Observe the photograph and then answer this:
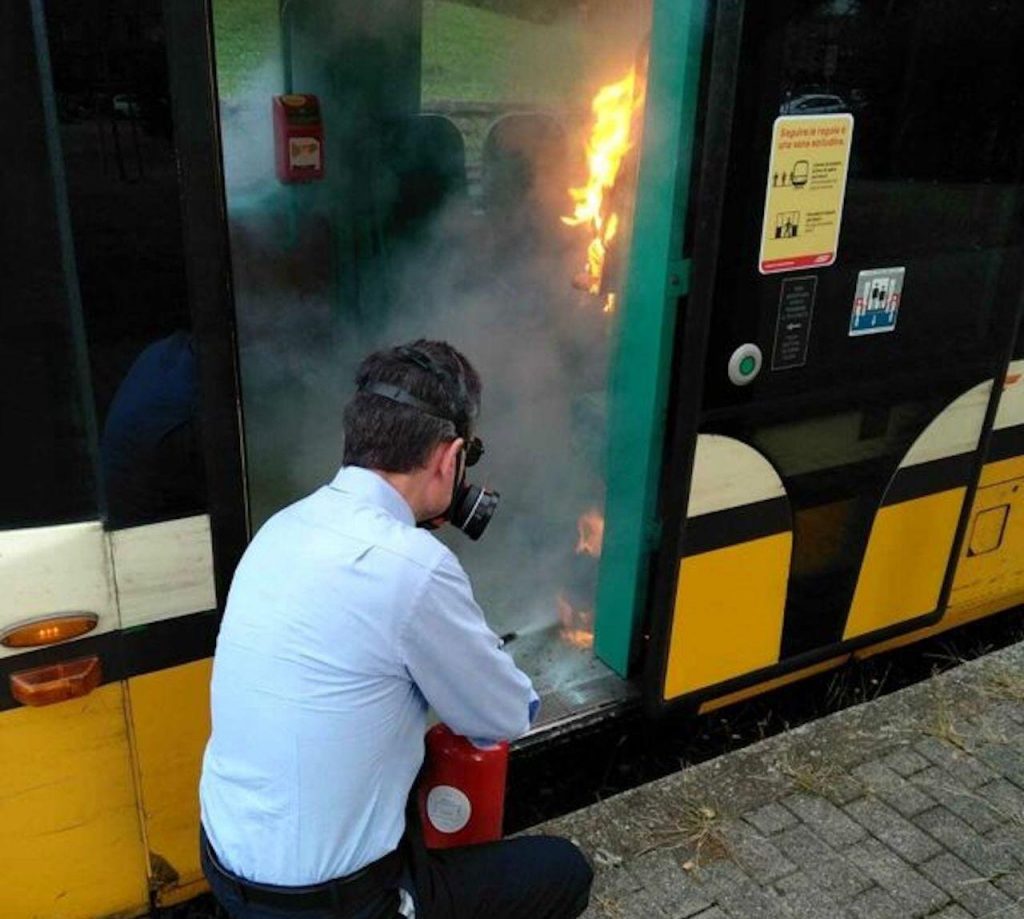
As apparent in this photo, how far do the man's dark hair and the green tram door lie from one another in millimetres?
888

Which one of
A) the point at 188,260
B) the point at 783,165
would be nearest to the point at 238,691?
the point at 188,260

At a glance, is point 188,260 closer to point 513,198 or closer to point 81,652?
point 81,652

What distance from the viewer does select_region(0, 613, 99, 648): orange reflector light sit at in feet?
5.96

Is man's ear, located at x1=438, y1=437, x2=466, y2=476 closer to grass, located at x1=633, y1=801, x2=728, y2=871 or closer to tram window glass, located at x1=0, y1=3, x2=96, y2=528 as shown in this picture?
tram window glass, located at x1=0, y1=3, x2=96, y2=528

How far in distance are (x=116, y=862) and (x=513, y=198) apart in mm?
2919

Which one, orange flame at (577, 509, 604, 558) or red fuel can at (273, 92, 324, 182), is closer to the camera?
orange flame at (577, 509, 604, 558)

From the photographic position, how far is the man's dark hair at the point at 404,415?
1.69m

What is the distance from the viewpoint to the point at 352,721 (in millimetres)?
1620

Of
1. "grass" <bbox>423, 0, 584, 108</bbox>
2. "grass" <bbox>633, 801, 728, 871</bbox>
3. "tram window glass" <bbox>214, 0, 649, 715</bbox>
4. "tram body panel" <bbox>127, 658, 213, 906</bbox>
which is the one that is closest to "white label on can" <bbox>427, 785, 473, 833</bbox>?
"tram body panel" <bbox>127, 658, 213, 906</bbox>

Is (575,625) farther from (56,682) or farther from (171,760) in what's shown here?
(56,682)

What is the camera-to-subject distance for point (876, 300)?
269 cm

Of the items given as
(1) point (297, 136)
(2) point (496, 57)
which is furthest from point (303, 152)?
(2) point (496, 57)

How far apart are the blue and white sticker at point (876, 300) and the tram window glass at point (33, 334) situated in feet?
6.39

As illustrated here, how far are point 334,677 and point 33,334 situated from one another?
2.59ft
